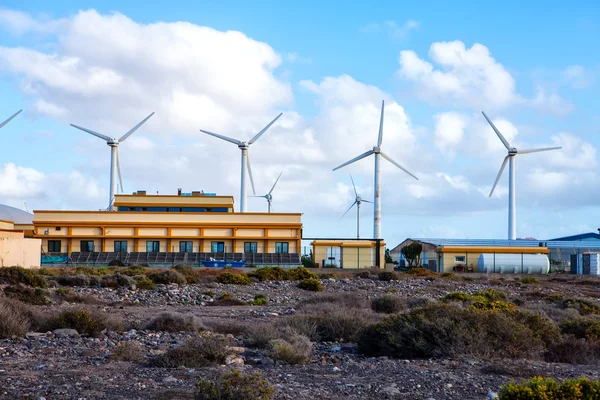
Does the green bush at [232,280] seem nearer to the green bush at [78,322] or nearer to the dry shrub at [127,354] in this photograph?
the green bush at [78,322]

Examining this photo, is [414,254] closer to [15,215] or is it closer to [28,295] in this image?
[15,215]

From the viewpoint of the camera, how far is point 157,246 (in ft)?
192

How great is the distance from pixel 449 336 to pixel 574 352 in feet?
7.48

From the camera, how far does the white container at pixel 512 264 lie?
5819cm

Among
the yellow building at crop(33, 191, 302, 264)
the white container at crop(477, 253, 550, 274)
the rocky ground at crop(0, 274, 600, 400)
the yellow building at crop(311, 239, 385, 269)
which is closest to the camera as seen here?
the rocky ground at crop(0, 274, 600, 400)

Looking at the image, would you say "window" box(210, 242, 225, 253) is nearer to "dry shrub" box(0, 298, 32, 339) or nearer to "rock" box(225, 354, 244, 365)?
"dry shrub" box(0, 298, 32, 339)

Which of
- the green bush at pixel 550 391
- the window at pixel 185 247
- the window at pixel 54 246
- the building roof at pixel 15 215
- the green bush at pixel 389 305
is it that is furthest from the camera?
the building roof at pixel 15 215

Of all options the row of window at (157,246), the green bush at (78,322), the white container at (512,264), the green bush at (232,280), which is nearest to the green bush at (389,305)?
the green bush at (78,322)

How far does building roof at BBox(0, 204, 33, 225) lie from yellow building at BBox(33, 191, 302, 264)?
106 ft

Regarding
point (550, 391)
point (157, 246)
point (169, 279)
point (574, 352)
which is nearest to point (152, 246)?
point (157, 246)

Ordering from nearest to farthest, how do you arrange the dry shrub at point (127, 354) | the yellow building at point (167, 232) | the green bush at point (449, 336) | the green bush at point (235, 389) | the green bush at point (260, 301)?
the green bush at point (235, 389), the dry shrub at point (127, 354), the green bush at point (449, 336), the green bush at point (260, 301), the yellow building at point (167, 232)

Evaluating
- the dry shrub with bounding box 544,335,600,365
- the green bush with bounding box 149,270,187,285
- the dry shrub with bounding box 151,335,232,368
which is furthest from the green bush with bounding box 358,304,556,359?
the green bush with bounding box 149,270,187,285

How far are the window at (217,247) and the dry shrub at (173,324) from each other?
4418cm

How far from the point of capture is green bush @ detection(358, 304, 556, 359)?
35.3ft
